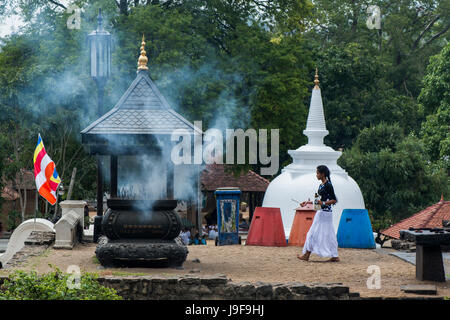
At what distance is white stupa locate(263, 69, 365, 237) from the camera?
2561 cm

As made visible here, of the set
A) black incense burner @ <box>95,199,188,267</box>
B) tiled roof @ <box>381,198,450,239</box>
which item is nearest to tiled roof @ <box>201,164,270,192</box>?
tiled roof @ <box>381,198,450,239</box>

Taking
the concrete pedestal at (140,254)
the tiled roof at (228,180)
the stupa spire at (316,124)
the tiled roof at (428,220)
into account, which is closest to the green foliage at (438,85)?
the tiled roof at (228,180)

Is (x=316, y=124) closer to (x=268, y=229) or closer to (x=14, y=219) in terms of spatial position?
(x=268, y=229)

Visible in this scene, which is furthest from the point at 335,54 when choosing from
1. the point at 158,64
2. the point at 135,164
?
the point at 135,164

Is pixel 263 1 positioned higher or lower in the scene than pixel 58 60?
higher

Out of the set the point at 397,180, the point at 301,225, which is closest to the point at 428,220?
the point at 301,225

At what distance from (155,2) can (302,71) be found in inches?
239

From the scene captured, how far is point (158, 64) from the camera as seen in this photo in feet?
91.2

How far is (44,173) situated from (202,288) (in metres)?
11.1

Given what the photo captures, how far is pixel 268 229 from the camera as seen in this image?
18688mm

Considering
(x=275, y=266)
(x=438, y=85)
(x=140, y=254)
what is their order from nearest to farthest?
(x=140, y=254) → (x=275, y=266) → (x=438, y=85)

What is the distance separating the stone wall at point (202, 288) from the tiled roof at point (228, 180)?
25.5m

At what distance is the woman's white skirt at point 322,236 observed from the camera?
15719 millimetres

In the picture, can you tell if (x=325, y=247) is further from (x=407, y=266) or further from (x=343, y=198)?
(x=343, y=198)
